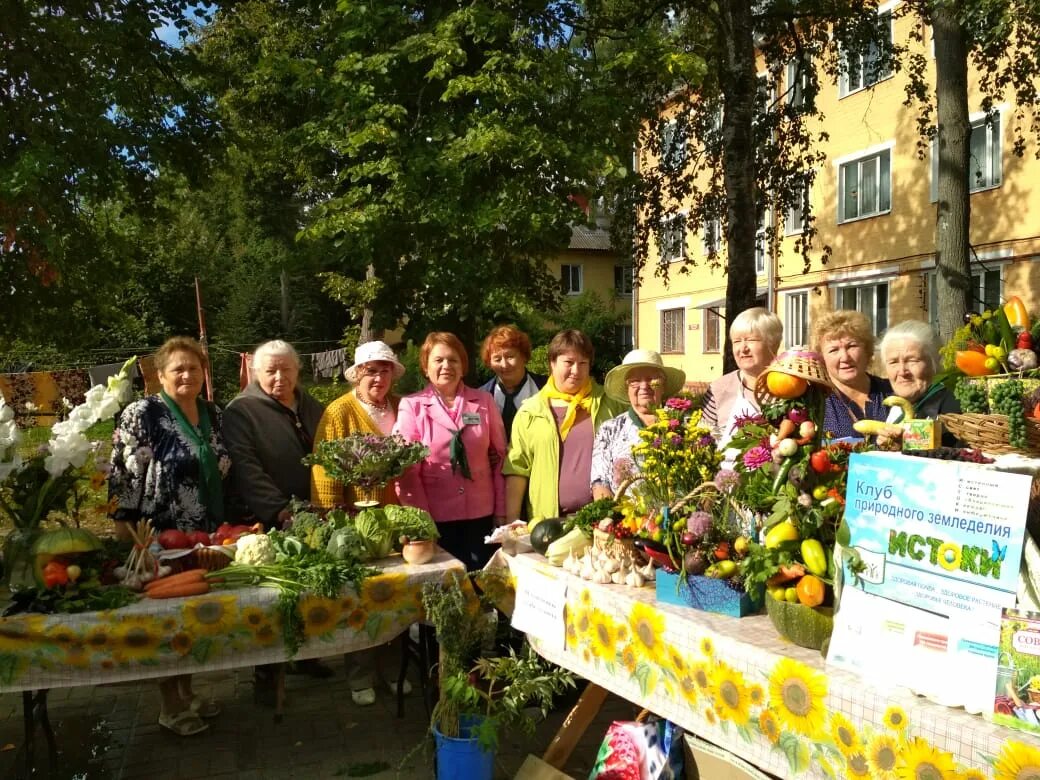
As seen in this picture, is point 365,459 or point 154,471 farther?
point 154,471

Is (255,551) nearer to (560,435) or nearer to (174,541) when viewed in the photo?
(174,541)

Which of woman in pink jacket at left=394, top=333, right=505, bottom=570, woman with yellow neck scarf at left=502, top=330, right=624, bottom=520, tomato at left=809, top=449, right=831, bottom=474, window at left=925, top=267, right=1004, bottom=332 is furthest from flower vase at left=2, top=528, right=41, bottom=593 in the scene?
window at left=925, top=267, right=1004, bottom=332

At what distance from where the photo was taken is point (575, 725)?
291cm

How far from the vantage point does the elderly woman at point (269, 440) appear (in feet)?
12.5

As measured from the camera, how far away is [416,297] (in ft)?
29.3

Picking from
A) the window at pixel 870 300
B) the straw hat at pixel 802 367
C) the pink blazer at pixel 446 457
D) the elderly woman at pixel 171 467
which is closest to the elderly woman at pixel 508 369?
the pink blazer at pixel 446 457

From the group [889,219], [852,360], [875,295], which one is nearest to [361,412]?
[852,360]

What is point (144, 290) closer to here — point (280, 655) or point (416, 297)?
point (416, 297)

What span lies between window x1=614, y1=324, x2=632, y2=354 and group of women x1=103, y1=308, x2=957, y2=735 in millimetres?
26350

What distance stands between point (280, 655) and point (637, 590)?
1.34 metres

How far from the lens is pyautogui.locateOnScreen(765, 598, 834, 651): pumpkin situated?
2047 millimetres

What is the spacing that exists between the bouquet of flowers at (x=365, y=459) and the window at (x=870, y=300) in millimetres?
14152

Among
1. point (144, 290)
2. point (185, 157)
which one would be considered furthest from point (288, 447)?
point (144, 290)

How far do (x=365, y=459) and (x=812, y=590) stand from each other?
1785 millimetres
